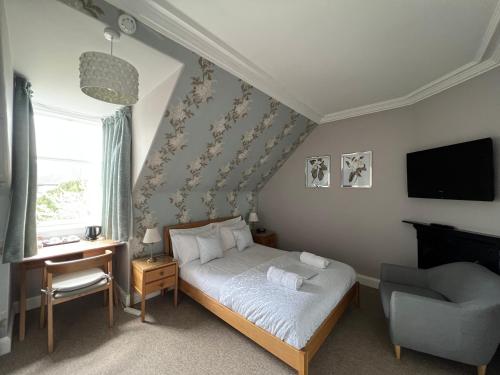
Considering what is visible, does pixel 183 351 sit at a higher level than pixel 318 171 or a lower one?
lower

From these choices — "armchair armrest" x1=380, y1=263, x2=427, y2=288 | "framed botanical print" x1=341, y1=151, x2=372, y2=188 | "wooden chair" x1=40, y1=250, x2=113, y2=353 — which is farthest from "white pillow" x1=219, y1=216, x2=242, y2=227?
"armchair armrest" x1=380, y1=263, x2=427, y2=288

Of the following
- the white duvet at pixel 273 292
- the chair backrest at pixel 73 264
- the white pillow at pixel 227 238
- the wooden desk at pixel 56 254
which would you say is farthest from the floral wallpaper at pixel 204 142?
the white duvet at pixel 273 292

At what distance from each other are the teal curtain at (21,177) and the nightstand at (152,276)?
3.21 ft

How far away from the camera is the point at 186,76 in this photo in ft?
6.09

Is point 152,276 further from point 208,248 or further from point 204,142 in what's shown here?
point 204,142

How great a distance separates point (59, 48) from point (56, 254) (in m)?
1.88

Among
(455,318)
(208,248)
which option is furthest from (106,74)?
(455,318)

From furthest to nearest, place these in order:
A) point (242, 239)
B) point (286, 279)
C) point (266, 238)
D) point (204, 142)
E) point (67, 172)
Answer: point (266, 238) < point (242, 239) < point (67, 172) < point (204, 142) < point (286, 279)

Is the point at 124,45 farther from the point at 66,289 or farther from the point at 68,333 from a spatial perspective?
the point at 68,333

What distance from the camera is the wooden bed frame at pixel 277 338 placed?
1492mm

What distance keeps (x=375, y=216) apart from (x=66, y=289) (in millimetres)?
3656

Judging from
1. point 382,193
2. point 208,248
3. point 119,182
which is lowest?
point 208,248

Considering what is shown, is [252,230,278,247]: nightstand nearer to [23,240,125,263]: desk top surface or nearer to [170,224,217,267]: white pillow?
[170,224,217,267]: white pillow

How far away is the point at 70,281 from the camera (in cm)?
202
